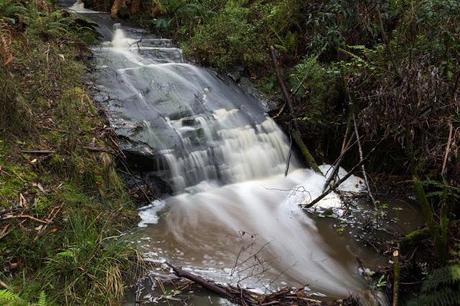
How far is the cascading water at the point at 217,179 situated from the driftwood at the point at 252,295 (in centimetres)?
27

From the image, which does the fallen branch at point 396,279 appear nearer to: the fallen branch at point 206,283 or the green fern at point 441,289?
the green fern at point 441,289

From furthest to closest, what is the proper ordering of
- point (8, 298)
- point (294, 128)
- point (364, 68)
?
point (294, 128)
point (364, 68)
point (8, 298)

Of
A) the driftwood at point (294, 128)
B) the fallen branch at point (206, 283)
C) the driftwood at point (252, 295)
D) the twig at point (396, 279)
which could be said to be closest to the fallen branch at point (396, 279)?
the twig at point (396, 279)

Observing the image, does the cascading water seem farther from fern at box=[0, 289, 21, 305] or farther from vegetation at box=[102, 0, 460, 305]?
fern at box=[0, 289, 21, 305]

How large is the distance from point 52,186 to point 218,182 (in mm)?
2694

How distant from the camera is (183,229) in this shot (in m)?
5.41

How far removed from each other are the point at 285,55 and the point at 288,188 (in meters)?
3.28

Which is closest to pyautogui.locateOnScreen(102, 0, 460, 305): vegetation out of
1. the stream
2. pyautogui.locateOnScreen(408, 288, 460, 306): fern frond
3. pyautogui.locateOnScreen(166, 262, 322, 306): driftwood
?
pyautogui.locateOnScreen(408, 288, 460, 306): fern frond

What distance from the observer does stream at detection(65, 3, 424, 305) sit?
187 inches

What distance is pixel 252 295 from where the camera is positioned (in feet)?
13.3

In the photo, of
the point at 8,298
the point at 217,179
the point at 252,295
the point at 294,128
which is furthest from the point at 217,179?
the point at 8,298

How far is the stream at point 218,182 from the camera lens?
4.74 meters

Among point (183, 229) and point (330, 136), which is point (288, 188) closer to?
point (330, 136)

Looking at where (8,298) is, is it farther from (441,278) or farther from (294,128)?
(294,128)
